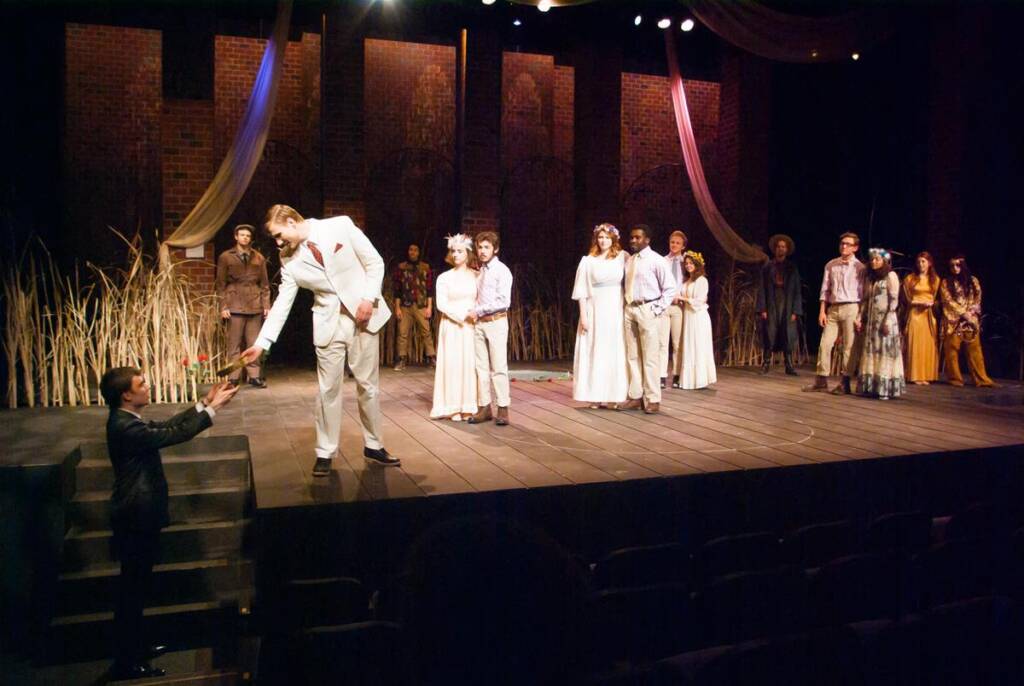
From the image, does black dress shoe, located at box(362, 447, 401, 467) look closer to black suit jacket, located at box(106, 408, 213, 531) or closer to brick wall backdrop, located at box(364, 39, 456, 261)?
black suit jacket, located at box(106, 408, 213, 531)

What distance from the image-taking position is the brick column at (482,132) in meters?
9.23

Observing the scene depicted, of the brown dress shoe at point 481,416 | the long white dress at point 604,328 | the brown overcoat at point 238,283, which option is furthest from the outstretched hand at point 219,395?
the brown overcoat at point 238,283

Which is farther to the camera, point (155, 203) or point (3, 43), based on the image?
point (155, 203)

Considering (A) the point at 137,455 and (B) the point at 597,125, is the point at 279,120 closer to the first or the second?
(B) the point at 597,125

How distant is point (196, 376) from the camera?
267 inches

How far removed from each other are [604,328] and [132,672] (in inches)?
153

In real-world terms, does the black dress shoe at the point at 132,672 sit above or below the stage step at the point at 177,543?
below

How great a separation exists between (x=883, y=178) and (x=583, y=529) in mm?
7981

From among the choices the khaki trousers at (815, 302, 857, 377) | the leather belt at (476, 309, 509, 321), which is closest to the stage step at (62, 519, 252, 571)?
the leather belt at (476, 309, 509, 321)

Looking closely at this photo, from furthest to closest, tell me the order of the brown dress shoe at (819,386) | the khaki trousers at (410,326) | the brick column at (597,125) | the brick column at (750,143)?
the brick column at (597,125), the brick column at (750,143), the khaki trousers at (410,326), the brown dress shoe at (819,386)

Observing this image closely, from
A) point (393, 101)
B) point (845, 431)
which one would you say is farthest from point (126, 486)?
point (393, 101)

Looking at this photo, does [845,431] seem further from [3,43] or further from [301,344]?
[3,43]

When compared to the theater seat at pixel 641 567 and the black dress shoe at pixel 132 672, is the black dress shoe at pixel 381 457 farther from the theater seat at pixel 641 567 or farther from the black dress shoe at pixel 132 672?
the theater seat at pixel 641 567

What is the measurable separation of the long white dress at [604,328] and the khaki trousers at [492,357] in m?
0.85
